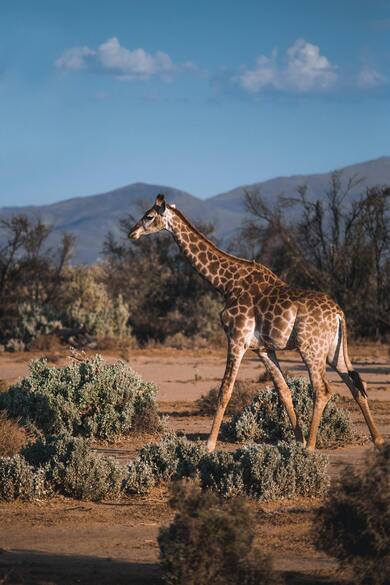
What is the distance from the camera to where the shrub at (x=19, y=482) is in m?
10.4

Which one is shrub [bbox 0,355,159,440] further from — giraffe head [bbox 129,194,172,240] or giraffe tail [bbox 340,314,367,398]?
giraffe tail [bbox 340,314,367,398]

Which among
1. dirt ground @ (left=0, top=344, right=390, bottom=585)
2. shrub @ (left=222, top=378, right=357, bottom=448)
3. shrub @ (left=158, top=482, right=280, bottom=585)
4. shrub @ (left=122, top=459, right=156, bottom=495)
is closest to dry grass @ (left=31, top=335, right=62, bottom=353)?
shrub @ (left=222, top=378, right=357, bottom=448)

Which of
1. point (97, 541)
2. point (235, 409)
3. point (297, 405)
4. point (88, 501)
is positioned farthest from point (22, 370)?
point (97, 541)

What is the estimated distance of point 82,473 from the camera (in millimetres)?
10609

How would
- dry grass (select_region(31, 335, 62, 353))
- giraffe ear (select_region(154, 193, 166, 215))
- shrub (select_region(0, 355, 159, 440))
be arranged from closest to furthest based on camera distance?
1. giraffe ear (select_region(154, 193, 166, 215))
2. shrub (select_region(0, 355, 159, 440))
3. dry grass (select_region(31, 335, 62, 353))

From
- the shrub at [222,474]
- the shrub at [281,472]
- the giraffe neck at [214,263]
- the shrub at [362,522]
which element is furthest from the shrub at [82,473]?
the shrub at [362,522]

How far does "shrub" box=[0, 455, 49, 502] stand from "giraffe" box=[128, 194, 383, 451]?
215cm

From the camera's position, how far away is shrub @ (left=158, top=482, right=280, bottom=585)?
22.6ft

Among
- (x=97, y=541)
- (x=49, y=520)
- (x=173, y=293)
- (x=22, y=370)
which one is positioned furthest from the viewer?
(x=173, y=293)

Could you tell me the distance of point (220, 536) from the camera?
22.9ft

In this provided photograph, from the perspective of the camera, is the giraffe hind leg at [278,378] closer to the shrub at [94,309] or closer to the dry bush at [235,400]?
the dry bush at [235,400]

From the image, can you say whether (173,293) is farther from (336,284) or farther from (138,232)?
(138,232)

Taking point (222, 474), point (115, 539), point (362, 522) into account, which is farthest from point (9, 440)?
point (362, 522)

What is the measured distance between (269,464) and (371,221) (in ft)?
80.3
